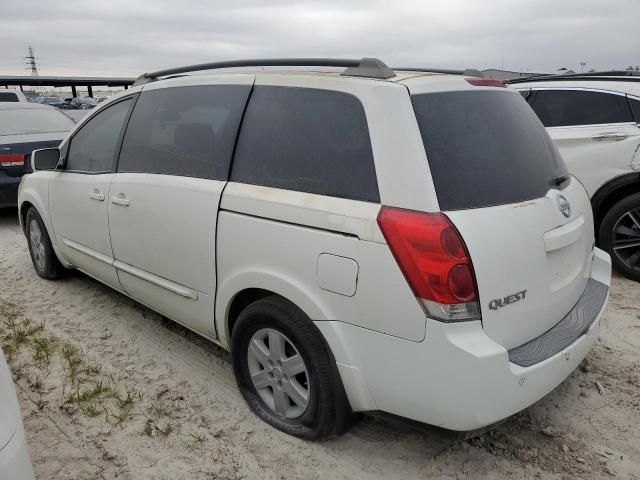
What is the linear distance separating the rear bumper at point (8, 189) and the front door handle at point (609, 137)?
22.1ft

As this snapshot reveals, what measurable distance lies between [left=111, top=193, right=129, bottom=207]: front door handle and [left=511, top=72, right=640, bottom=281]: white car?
3.92m

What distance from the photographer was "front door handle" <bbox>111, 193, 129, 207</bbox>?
335 cm

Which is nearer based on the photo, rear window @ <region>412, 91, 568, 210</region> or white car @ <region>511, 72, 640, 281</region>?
rear window @ <region>412, 91, 568, 210</region>

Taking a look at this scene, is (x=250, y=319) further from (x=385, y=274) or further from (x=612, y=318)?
(x=612, y=318)

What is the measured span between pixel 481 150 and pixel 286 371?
1.35 metres

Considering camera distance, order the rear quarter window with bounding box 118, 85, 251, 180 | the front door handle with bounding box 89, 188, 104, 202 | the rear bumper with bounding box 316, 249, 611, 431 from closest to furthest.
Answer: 1. the rear bumper with bounding box 316, 249, 611, 431
2. the rear quarter window with bounding box 118, 85, 251, 180
3. the front door handle with bounding box 89, 188, 104, 202

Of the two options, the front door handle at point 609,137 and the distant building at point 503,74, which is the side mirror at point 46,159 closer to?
the distant building at point 503,74

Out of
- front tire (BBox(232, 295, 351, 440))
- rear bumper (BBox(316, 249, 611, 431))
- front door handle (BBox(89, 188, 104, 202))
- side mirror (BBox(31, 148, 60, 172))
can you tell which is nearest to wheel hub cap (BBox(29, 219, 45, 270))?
side mirror (BBox(31, 148, 60, 172))

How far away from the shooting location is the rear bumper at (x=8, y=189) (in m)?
6.96

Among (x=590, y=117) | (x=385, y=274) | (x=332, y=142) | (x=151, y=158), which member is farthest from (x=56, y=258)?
(x=590, y=117)

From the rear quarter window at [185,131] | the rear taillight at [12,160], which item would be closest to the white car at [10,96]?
the rear taillight at [12,160]

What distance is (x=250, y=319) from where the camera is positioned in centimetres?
263

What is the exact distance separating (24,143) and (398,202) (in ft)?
21.7

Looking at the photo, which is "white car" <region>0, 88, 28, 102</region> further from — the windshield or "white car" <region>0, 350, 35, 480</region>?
"white car" <region>0, 350, 35, 480</region>
